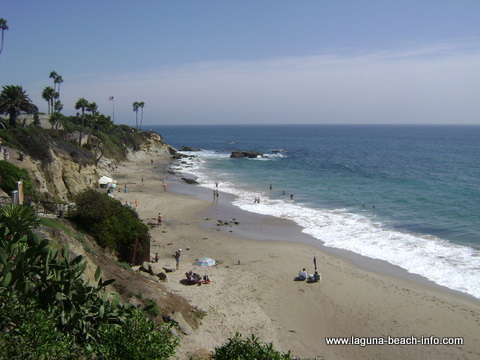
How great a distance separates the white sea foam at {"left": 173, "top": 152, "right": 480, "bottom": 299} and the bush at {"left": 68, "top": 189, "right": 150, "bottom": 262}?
1413 cm

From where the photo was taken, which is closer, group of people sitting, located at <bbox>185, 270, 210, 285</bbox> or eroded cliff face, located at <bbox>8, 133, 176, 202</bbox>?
group of people sitting, located at <bbox>185, 270, 210, 285</bbox>

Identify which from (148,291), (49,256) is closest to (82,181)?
(148,291)

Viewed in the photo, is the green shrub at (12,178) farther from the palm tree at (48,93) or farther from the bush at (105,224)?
the palm tree at (48,93)

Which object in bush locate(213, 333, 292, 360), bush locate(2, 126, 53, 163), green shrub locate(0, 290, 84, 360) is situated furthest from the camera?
bush locate(2, 126, 53, 163)

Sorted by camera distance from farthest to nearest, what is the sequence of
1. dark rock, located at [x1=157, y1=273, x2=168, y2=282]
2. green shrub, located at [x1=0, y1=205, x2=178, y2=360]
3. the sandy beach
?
dark rock, located at [x1=157, y1=273, x2=168, y2=282] → the sandy beach → green shrub, located at [x1=0, y1=205, x2=178, y2=360]

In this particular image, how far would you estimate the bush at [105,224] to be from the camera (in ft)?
65.9

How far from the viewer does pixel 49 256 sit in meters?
10.0

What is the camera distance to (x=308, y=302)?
19.2 metres

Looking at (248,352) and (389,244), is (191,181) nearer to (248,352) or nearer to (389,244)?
(389,244)

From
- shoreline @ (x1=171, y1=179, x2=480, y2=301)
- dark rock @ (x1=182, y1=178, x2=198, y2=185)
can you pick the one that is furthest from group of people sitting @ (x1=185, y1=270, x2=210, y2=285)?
dark rock @ (x1=182, y1=178, x2=198, y2=185)

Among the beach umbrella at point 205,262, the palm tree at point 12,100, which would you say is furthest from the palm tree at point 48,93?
the beach umbrella at point 205,262

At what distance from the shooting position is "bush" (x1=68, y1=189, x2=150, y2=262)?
20094 mm

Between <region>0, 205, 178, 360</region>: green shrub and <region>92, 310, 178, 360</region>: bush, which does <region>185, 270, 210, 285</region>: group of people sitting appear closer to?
<region>0, 205, 178, 360</region>: green shrub

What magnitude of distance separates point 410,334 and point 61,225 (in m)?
15.7
